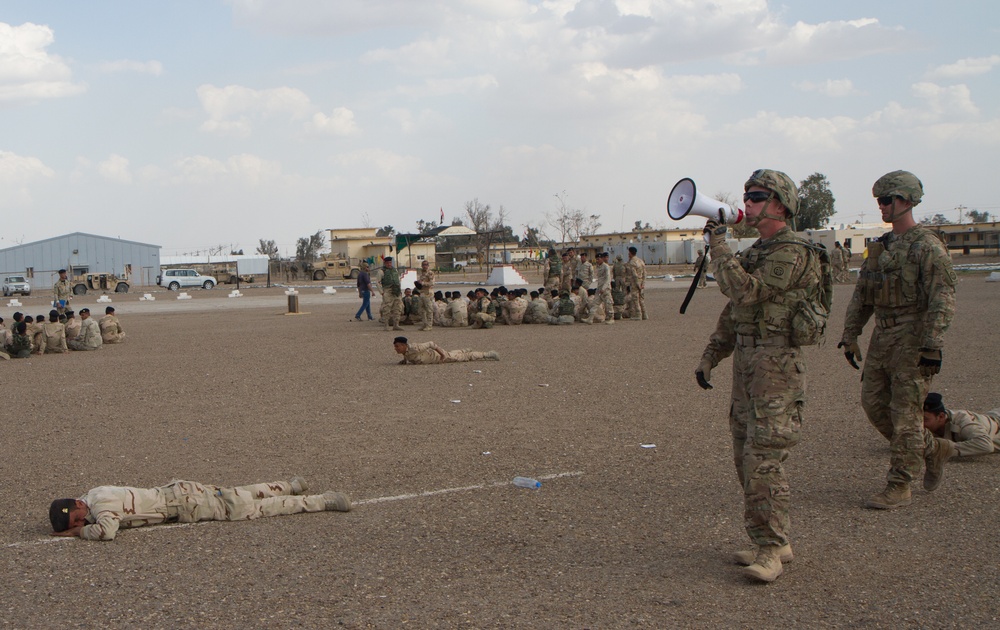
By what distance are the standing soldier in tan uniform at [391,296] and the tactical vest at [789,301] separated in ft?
51.8

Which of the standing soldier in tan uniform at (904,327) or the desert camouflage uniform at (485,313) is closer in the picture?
the standing soldier in tan uniform at (904,327)

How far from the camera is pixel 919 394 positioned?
5.63 m

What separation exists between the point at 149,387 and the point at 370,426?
15.3ft

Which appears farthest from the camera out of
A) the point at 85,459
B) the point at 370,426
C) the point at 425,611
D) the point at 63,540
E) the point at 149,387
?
the point at 149,387

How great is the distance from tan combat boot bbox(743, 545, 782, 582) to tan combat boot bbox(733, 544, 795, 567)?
72 mm

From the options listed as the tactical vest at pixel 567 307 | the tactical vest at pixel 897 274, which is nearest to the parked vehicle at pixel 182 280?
the tactical vest at pixel 567 307

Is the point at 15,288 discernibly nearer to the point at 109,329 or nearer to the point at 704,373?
the point at 109,329

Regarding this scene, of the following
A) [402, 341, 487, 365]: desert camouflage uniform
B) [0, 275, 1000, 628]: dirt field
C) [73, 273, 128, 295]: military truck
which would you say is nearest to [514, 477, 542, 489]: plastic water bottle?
[0, 275, 1000, 628]: dirt field

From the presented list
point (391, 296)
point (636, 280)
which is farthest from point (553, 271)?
point (391, 296)

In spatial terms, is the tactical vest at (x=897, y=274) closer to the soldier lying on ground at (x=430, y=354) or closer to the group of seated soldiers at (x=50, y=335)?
the soldier lying on ground at (x=430, y=354)

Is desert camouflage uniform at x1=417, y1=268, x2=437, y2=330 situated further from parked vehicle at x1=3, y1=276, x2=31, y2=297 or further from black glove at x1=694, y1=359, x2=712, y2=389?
parked vehicle at x1=3, y1=276, x2=31, y2=297

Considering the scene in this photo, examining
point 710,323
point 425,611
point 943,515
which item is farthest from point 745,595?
point 710,323

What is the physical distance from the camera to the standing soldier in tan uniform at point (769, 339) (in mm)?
4465

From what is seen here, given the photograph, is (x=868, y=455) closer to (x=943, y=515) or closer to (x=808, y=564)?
(x=943, y=515)
